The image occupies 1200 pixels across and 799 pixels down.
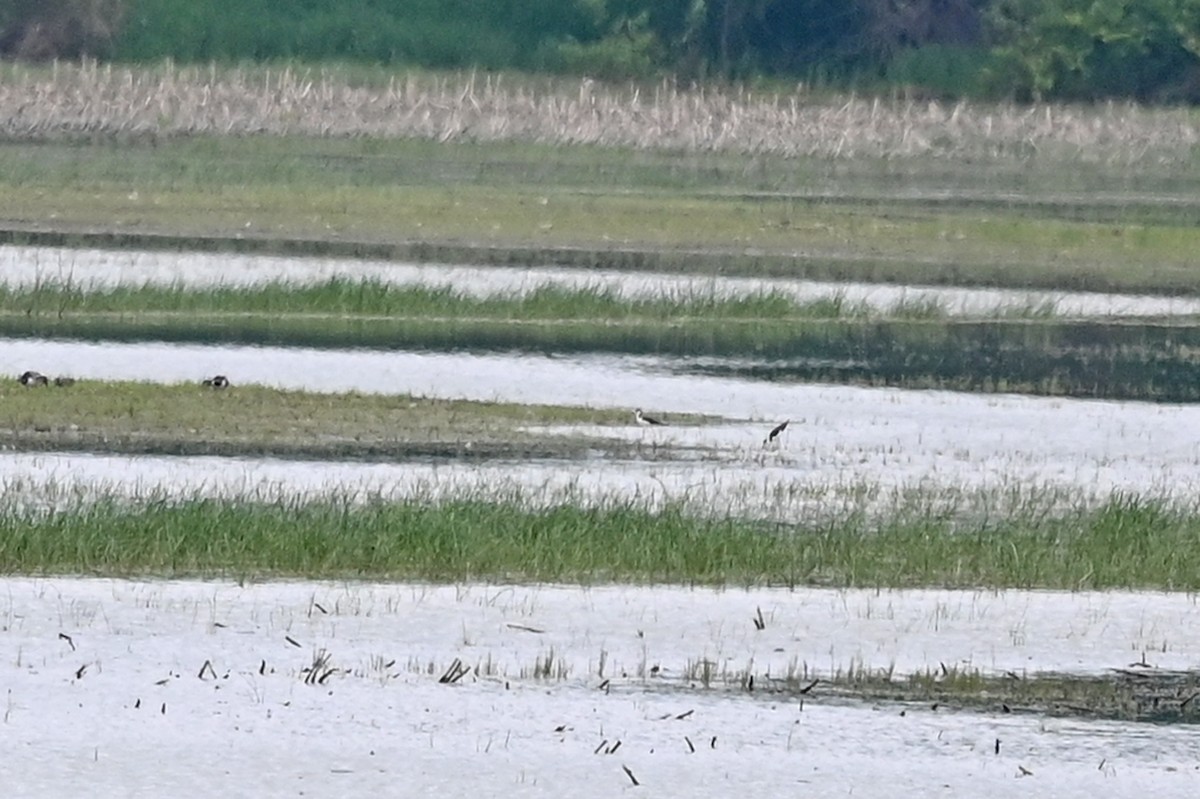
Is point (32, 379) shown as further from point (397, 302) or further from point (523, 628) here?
point (523, 628)

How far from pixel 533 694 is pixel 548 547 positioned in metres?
2.70

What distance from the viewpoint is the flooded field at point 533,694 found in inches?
374

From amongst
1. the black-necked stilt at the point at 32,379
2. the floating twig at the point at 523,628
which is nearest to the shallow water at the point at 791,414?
the black-necked stilt at the point at 32,379

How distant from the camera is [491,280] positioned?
29.8 m

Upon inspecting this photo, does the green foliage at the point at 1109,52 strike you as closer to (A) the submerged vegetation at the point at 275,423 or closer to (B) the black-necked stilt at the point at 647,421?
(B) the black-necked stilt at the point at 647,421

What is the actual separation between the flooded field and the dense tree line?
4509cm

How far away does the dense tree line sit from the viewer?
57.3 m

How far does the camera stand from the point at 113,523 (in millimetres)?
13242

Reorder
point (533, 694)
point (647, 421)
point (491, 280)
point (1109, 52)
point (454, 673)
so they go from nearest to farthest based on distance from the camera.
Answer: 1. point (533, 694)
2. point (454, 673)
3. point (647, 421)
4. point (491, 280)
5. point (1109, 52)

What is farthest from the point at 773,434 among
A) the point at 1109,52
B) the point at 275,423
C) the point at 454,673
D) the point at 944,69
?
the point at 944,69

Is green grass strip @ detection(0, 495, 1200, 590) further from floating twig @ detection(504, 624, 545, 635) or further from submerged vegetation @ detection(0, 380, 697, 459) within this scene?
submerged vegetation @ detection(0, 380, 697, 459)

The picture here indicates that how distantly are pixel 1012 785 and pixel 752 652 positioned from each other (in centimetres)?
208

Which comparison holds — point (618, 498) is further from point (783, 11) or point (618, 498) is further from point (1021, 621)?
point (783, 11)

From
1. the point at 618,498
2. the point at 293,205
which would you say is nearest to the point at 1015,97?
the point at 293,205
